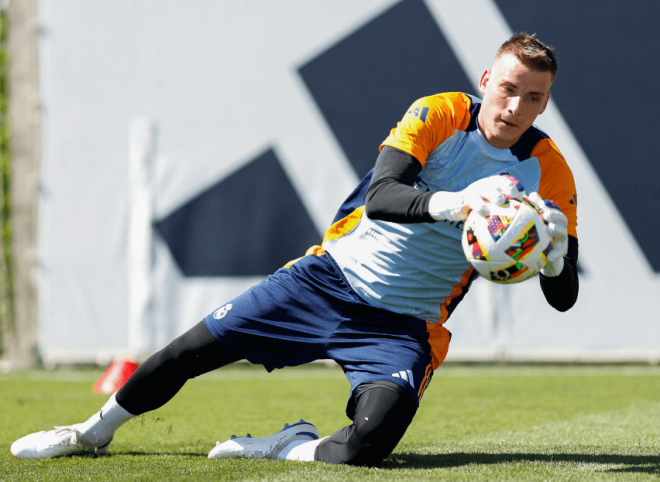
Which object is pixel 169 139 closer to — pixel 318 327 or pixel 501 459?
pixel 318 327

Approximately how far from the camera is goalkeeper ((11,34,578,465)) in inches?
88.0

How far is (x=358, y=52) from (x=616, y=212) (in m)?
2.39

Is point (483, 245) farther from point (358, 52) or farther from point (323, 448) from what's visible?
point (358, 52)

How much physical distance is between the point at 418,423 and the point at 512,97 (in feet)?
5.63

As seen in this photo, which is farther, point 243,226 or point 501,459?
point 243,226

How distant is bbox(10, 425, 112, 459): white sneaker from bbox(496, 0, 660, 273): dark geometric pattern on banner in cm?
438

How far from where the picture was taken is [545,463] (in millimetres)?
2258

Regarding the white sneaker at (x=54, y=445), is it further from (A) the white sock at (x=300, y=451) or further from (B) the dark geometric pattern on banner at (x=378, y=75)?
(B) the dark geometric pattern on banner at (x=378, y=75)

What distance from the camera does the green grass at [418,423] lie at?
2.15m

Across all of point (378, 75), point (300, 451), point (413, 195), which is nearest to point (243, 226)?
point (378, 75)

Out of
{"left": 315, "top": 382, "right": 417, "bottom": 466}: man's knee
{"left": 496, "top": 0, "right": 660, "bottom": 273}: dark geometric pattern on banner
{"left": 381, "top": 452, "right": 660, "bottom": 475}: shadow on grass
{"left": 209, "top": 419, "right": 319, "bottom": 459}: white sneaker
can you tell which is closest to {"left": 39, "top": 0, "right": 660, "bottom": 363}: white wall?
{"left": 496, "top": 0, "right": 660, "bottom": 273}: dark geometric pattern on banner

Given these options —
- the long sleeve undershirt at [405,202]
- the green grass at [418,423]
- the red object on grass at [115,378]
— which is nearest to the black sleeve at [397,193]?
the long sleeve undershirt at [405,202]

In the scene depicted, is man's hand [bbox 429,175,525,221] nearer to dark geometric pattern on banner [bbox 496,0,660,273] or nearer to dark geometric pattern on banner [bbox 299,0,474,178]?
dark geometric pattern on banner [bbox 299,0,474,178]

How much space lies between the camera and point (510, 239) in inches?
77.5
